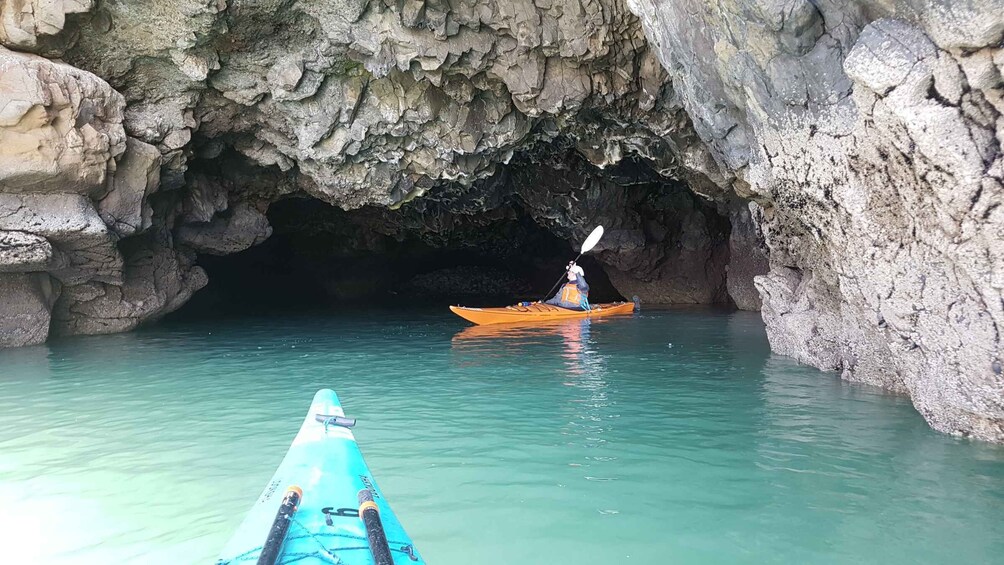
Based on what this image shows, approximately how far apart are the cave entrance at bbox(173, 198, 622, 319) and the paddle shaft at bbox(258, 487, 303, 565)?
53.7 feet

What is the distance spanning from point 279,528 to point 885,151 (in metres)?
5.21

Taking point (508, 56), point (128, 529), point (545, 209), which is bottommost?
A: point (128, 529)

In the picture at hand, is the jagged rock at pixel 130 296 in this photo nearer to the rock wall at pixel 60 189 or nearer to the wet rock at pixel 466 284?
the rock wall at pixel 60 189

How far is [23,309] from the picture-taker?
11.8 m

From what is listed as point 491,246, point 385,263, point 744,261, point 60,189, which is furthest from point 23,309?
point 744,261

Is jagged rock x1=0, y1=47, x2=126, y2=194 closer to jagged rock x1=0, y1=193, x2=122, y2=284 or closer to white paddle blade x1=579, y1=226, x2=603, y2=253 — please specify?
jagged rock x1=0, y1=193, x2=122, y2=284

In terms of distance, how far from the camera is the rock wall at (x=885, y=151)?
4586 mm

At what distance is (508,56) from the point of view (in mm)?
10922

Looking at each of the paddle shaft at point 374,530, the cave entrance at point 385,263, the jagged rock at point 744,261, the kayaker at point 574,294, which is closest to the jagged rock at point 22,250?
the cave entrance at point 385,263

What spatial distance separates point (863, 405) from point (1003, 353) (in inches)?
72.1

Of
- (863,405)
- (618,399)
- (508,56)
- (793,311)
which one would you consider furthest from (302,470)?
→ (508,56)

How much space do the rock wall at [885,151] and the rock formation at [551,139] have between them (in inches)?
0.8

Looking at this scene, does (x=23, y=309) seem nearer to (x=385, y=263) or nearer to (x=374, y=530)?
(x=374, y=530)

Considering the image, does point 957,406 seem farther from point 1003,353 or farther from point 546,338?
point 546,338
